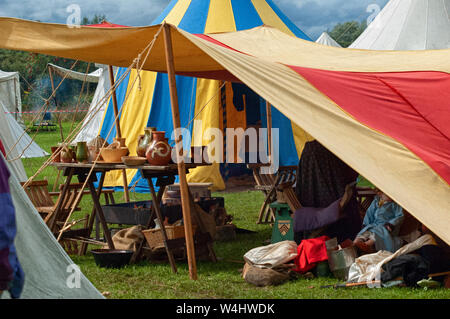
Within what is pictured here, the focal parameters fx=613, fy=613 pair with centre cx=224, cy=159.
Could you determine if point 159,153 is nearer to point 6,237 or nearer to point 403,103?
point 403,103

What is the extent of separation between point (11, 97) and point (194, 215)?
13.5 m

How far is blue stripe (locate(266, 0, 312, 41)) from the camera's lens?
8867 millimetres

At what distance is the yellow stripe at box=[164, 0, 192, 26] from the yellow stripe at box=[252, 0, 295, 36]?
3.26 ft

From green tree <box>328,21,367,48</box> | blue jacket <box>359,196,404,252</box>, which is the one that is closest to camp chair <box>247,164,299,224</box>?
blue jacket <box>359,196,404,252</box>

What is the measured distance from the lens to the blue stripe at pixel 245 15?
8672mm

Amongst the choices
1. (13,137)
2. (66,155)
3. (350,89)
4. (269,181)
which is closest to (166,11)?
(13,137)

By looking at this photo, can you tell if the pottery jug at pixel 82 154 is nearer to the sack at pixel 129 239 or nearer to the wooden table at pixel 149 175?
the wooden table at pixel 149 175

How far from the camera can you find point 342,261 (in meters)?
4.41

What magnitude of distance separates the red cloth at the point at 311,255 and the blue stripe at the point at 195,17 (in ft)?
15.7

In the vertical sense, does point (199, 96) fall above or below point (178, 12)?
below

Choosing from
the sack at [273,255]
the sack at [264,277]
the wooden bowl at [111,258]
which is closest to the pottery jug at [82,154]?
the wooden bowl at [111,258]

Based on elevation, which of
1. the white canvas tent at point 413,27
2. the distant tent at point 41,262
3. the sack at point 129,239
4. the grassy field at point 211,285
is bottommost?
the grassy field at point 211,285

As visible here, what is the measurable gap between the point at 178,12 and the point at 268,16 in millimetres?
1308
